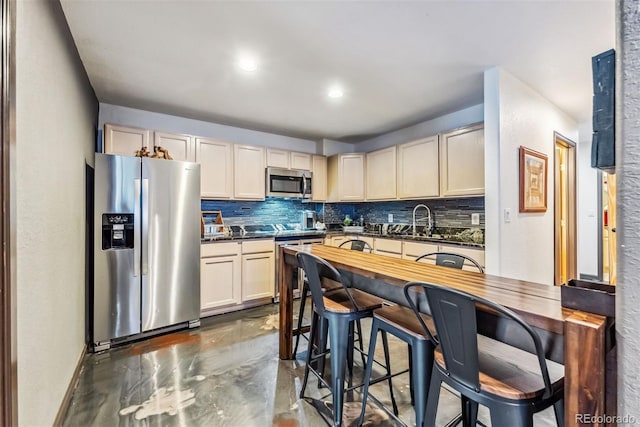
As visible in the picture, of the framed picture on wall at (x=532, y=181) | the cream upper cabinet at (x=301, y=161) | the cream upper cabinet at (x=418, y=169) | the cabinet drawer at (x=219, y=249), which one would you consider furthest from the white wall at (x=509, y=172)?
the cabinet drawer at (x=219, y=249)

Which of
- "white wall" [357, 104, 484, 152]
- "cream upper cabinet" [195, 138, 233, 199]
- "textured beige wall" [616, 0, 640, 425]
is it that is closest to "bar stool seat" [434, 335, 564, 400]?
"textured beige wall" [616, 0, 640, 425]

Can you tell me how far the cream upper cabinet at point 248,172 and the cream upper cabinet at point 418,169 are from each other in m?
1.95

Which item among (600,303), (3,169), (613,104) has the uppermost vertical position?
(613,104)

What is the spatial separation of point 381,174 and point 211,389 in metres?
3.39

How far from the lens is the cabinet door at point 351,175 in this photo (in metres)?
4.62

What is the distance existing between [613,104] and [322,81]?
2.38 meters

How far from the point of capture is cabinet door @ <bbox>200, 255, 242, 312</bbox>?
3.35 meters

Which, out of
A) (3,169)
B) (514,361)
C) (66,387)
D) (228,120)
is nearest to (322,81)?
(228,120)

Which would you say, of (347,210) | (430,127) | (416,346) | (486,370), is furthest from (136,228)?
(430,127)

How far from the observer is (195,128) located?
12.9 ft

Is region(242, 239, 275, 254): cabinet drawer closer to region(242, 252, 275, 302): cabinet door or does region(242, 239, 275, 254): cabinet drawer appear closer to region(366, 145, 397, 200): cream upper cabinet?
region(242, 252, 275, 302): cabinet door

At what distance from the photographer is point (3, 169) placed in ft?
3.33

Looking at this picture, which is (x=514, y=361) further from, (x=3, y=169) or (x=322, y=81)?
(x=322, y=81)

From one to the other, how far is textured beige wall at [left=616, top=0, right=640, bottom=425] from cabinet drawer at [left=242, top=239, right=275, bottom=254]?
345 centimetres
